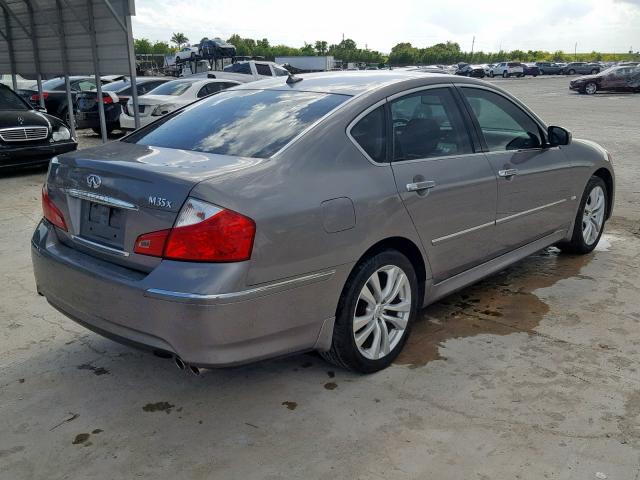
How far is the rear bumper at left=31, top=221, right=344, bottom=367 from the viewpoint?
8.75 ft

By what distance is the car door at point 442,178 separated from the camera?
353cm

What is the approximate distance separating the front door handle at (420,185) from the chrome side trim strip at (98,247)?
5.10ft

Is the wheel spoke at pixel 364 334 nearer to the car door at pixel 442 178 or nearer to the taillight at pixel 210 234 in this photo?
the car door at pixel 442 178

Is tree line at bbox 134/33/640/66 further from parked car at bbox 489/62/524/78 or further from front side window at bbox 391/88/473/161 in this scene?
front side window at bbox 391/88/473/161

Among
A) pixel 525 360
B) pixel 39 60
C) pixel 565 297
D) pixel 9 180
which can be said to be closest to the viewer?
pixel 525 360

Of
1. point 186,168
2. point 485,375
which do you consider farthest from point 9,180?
point 485,375

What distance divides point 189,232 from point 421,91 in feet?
6.23

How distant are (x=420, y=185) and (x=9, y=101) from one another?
8.81 meters

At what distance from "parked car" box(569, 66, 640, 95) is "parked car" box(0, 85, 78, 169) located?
29.4 metres

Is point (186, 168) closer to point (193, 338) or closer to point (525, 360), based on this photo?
point (193, 338)

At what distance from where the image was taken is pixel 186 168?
9.59 ft

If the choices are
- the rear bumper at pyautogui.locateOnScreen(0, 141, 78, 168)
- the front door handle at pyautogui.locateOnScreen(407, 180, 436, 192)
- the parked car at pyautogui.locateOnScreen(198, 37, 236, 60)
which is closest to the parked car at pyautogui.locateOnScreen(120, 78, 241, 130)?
the rear bumper at pyautogui.locateOnScreen(0, 141, 78, 168)

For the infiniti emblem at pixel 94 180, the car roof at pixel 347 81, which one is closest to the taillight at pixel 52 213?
the infiniti emblem at pixel 94 180

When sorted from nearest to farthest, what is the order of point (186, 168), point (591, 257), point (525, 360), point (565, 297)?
point (186, 168) < point (525, 360) < point (565, 297) < point (591, 257)
